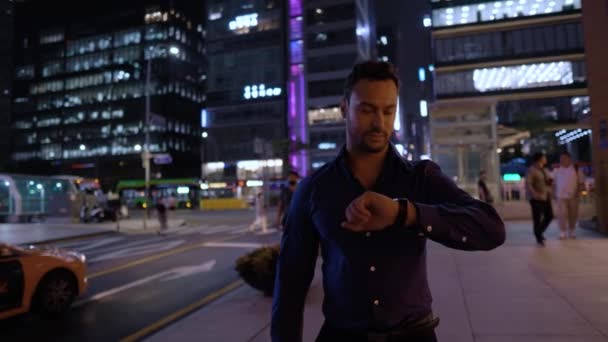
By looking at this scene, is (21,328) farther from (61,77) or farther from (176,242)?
(61,77)

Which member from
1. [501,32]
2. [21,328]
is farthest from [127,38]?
[21,328]

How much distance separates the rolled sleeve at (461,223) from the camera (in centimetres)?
162

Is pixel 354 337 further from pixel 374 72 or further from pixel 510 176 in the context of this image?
pixel 510 176

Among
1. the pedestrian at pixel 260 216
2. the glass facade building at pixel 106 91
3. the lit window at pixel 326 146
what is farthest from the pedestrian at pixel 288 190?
the glass facade building at pixel 106 91

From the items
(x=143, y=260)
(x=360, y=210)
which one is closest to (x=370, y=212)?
(x=360, y=210)

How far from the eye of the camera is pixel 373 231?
171 centimetres

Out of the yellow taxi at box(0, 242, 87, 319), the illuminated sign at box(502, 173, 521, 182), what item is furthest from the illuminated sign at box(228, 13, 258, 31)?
the yellow taxi at box(0, 242, 87, 319)

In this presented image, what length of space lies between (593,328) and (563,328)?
280 millimetres

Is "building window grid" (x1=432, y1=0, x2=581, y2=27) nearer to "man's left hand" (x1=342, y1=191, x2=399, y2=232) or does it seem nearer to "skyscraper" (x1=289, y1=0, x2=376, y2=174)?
"skyscraper" (x1=289, y1=0, x2=376, y2=174)

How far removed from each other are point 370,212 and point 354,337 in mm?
599

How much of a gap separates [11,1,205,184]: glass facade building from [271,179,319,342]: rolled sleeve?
295 ft

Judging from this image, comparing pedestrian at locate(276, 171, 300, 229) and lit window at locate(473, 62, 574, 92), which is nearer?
pedestrian at locate(276, 171, 300, 229)

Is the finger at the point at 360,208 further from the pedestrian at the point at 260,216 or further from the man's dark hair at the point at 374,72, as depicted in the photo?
the pedestrian at the point at 260,216

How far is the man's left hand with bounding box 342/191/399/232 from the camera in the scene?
4.83 feet
